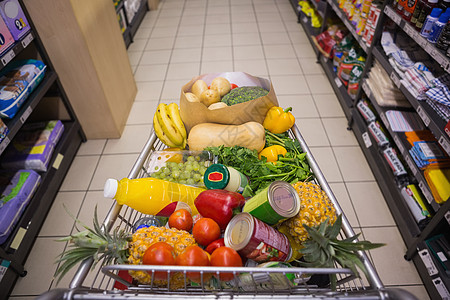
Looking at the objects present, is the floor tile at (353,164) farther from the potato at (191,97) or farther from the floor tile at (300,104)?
the potato at (191,97)

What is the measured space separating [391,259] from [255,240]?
1.64m

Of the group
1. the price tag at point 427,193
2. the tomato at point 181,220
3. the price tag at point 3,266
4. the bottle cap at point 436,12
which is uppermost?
the bottle cap at point 436,12

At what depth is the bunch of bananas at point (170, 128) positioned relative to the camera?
1.47 m

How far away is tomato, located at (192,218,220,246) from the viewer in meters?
1.01

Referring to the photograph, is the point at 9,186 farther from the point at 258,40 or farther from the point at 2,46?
the point at 258,40

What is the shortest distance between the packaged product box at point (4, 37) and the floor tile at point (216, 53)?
260 cm

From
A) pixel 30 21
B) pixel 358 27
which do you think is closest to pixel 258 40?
pixel 358 27

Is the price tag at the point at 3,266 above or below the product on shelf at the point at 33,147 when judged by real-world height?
below

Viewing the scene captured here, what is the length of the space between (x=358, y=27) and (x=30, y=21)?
9.46 ft

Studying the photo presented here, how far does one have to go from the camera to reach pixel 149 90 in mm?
3705

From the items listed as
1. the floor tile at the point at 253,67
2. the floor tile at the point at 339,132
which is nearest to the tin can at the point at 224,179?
the floor tile at the point at 339,132

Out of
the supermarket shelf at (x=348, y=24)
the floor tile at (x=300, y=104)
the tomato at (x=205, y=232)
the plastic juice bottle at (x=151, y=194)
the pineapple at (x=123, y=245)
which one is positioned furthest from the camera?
the floor tile at (x=300, y=104)

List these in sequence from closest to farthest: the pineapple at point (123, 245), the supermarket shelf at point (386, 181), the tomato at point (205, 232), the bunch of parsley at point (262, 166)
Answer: the pineapple at point (123, 245) → the tomato at point (205, 232) → the bunch of parsley at point (262, 166) → the supermarket shelf at point (386, 181)

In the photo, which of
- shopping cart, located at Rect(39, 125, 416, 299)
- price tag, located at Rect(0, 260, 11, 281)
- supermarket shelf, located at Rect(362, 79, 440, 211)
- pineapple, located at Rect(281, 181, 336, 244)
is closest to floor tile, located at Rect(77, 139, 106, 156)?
price tag, located at Rect(0, 260, 11, 281)
